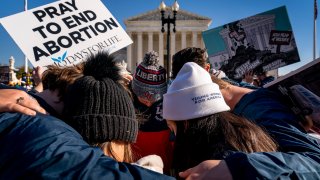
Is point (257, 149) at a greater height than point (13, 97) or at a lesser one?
lesser

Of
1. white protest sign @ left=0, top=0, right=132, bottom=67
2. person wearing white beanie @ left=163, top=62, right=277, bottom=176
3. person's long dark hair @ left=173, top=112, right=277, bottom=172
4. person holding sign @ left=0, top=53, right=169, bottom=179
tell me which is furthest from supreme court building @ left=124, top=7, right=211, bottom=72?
person holding sign @ left=0, top=53, right=169, bottom=179

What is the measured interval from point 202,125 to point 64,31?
2.47 metres

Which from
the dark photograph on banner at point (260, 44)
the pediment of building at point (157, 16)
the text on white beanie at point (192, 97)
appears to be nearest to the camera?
the text on white beanie at point (192, 97)

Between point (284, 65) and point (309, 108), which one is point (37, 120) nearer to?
point (309, 108)

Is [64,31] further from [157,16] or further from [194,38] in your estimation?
[157,16]

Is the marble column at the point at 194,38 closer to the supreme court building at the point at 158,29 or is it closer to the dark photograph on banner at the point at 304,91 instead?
the supreme court building at the point at 158,29

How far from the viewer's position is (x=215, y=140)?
134cm

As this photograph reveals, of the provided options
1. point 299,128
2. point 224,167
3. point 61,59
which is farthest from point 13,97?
point 61,59

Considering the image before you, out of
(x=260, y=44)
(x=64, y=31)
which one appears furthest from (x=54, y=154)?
(x=260, y=44)

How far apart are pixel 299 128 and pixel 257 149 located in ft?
0.89

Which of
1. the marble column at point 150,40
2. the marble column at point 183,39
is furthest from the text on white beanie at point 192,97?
the marble column at point 150,40

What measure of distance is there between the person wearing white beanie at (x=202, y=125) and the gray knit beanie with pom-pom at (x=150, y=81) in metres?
1.30

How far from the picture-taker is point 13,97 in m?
1.35

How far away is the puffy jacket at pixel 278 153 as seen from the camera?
45.4 inches
